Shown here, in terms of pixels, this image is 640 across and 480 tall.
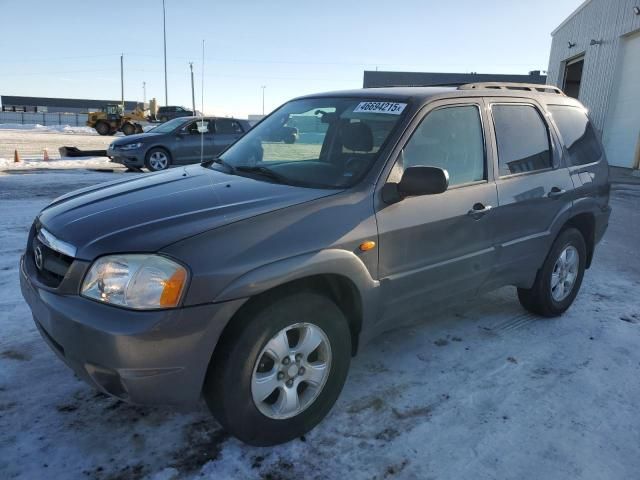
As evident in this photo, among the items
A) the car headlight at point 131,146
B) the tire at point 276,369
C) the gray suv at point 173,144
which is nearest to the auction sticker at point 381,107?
the tire at point 276,369

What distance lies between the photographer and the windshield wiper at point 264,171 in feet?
10.3

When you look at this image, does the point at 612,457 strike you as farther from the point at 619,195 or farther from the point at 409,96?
the point at 619,195

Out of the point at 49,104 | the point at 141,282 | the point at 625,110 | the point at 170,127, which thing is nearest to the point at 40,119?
the point at 49,104

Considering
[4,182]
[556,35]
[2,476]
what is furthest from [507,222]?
[556,35]

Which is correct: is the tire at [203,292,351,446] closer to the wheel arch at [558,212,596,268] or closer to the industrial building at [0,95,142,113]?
the wheel arch at [558,212,596,268]

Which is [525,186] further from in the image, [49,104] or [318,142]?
[49,104]

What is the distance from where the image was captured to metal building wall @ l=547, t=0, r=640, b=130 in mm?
19133

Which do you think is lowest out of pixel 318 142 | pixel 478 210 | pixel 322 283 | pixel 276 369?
pixel 276 369

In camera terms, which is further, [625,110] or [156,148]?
[625,110]

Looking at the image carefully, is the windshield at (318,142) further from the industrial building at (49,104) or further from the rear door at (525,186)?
the industrial building at (49,104)

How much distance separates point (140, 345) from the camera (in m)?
2.16

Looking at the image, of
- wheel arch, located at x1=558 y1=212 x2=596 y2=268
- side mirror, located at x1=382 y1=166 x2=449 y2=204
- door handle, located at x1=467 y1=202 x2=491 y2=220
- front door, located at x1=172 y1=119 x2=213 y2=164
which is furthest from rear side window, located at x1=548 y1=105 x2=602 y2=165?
front door, located at x1=172 y1=119 x2=213 y2=164

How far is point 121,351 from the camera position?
7.06 ft

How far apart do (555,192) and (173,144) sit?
35.7 feet
